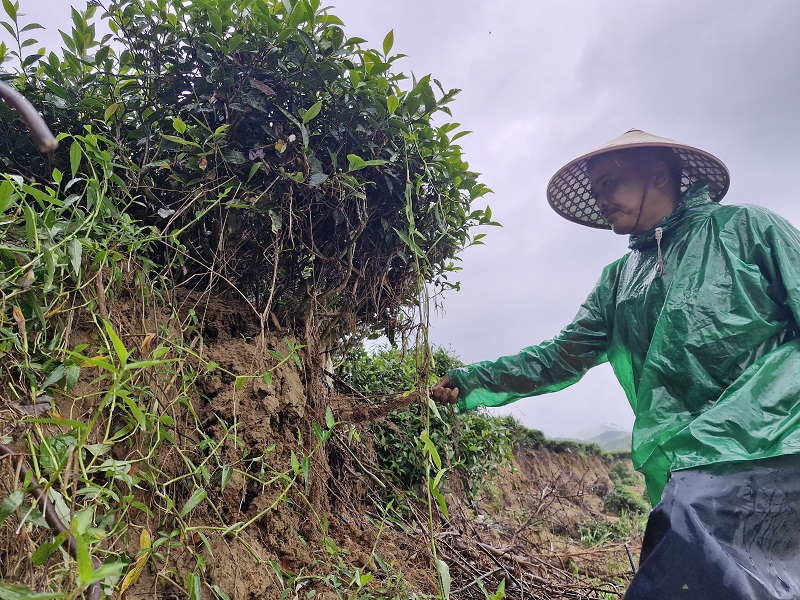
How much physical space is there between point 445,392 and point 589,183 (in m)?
1.21

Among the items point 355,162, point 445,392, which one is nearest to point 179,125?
point 355,162

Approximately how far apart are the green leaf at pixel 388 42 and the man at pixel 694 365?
0.98 m

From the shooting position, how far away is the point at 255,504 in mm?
1610

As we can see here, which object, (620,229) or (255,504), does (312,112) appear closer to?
(255,504)

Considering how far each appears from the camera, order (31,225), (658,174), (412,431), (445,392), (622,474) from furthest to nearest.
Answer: (622,474), (412,431), (445,392), (658,174), (31,225)

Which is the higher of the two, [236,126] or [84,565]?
[236,126]

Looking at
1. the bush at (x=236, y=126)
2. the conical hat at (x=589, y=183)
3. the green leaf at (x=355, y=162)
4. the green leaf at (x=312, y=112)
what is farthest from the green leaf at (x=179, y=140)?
the conical hat at (x=589, y=183)

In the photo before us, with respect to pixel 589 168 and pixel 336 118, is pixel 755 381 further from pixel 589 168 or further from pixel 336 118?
pixel 336 118

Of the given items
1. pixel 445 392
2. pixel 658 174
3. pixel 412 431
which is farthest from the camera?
pixel 412 431

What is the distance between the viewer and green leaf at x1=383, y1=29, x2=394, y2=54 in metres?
1.71

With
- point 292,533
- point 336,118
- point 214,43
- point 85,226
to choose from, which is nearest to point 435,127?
point 336,118

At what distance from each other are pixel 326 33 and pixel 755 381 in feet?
5.55

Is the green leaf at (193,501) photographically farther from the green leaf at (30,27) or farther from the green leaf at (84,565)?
the green leaf at (30,27)

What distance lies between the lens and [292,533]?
1636 mm
